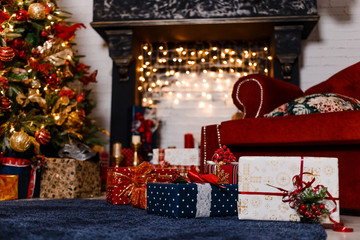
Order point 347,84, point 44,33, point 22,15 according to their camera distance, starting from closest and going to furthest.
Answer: point 347,84 → point 22,15 → point 44,33

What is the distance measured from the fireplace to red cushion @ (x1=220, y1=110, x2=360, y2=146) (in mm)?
1291

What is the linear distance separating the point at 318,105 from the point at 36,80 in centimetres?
177

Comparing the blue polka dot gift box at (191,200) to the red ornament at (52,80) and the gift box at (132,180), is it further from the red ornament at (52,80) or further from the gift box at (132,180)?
the red ornament at (52,80)

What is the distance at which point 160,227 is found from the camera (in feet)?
3.73

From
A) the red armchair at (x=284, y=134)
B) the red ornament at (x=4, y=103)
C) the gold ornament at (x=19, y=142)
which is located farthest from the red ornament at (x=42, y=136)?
the red armchair at (x=284, y=134)

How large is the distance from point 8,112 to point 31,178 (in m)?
0.45

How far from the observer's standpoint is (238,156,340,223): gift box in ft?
4.28

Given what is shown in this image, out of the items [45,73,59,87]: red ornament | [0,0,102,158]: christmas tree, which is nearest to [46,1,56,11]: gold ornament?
[0,0,102,158]: christmas tree

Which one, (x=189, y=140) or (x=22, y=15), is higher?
(x=22, y=15)

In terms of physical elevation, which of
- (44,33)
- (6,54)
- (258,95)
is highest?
(44,33)

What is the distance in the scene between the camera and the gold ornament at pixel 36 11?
247 centimetres

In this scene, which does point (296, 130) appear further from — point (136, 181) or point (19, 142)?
point (19, 142)

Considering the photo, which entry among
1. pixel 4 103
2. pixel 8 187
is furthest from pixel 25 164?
pixel 4 103

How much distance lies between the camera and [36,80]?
245 centimetres
